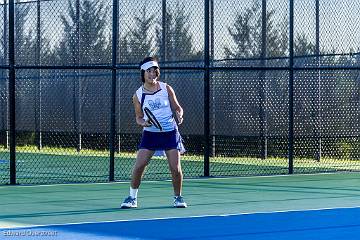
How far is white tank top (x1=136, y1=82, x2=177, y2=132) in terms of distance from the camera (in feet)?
34.9

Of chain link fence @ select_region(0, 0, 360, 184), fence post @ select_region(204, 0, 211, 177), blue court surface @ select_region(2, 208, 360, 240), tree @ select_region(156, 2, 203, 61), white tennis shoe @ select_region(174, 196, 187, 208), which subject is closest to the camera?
blue court surface @ select_region(2, 208, 360, 240)

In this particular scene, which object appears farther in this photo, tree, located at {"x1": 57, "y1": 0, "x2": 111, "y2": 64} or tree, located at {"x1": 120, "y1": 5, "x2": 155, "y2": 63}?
tree, located at {"x1": 57, "y1": 0, "x2": 111, "y2": 64}

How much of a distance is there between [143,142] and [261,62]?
8282mm

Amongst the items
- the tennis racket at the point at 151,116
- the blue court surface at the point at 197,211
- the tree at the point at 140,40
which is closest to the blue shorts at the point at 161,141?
the tennis racket at the point at 151,116

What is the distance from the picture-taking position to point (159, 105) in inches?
420

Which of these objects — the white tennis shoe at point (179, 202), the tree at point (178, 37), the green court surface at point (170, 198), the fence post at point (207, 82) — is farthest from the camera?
the tree at point (178, 37)

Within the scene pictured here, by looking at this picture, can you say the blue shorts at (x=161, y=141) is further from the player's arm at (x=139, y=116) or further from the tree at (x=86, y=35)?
the tree at (x=86, y=35)

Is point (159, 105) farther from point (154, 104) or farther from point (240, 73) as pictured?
point (240, 73)

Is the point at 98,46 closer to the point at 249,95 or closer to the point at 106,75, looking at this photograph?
the point at 106,75

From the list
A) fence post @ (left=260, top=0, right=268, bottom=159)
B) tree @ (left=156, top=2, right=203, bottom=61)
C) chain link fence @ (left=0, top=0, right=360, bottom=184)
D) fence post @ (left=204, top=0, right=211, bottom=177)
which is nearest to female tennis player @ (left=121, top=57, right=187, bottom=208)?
fence post @ (left=204, top=0, right=211, bottom=177)

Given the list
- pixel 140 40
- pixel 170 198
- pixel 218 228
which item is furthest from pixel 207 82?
pixel 218 228

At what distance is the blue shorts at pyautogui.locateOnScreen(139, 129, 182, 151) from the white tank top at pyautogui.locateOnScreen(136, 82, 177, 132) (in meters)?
0.05

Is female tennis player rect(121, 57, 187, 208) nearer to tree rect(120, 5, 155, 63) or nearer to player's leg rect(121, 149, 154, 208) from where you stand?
player's leg rect(121, 149, 154, 208)

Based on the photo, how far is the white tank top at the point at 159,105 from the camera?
10.6m
